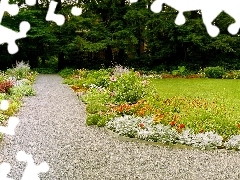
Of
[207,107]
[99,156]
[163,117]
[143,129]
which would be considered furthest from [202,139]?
[207,107]

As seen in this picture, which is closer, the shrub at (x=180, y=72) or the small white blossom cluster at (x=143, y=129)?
the small white blossom cluster at (x=143, y=129)

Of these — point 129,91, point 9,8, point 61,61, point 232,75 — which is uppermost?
point 9,8

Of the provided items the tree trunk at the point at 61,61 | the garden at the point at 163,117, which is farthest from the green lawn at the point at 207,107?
the tree trunk at the point at 61,61

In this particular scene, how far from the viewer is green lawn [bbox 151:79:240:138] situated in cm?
839

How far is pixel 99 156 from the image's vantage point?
22.4 feet

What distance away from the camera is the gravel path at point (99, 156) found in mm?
5840

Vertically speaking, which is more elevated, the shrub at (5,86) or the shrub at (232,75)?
the shrub at (5,86)

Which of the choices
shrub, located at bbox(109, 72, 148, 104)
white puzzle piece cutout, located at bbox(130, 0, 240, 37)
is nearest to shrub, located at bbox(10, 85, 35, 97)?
shrub, located at bbox(109, 72, 148, 104)

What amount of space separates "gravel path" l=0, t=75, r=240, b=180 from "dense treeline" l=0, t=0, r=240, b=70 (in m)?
18.2

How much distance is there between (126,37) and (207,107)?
1863cm

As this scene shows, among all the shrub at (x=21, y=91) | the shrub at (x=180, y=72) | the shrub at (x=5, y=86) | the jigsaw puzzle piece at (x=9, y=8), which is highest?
the jigsaw puzzle piece at (x=9, y=8)

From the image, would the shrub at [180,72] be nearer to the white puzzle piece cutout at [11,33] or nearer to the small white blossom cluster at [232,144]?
the small white blossom cluster at [232,144]

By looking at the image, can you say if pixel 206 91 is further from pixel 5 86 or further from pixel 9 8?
pixel 9 8

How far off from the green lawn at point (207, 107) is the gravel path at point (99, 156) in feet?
3.61
